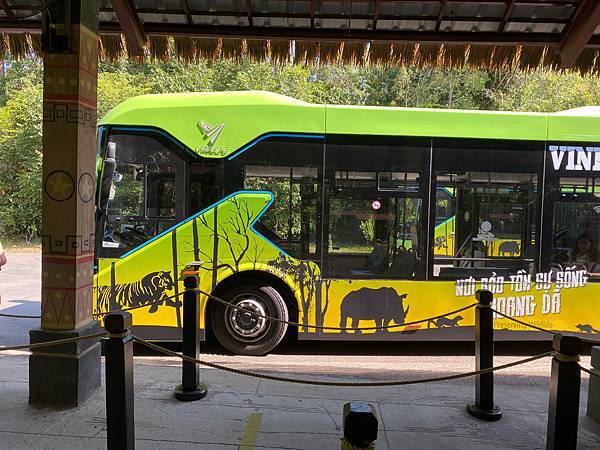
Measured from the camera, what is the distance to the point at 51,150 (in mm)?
4066

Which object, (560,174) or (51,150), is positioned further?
(560,174)

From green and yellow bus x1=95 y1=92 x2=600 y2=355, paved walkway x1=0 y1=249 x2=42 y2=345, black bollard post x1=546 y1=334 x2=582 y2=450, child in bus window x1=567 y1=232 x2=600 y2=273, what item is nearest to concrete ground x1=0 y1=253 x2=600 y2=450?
green and yellow bus x1=95 y1=92 x2=600 y2=355

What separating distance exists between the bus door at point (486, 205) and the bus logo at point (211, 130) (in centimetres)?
281

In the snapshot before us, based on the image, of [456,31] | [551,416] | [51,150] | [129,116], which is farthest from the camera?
[129,116]

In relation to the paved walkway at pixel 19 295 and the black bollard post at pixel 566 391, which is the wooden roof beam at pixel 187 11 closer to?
the black bollard post at pixel 566 391

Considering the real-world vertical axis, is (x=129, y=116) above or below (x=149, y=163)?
above

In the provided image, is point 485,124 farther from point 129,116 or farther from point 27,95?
point 27,95

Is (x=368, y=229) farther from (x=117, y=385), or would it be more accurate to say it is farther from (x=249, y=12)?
(x=117, y=385)

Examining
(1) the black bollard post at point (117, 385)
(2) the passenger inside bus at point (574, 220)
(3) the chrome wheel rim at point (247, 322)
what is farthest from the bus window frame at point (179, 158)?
(2) the passenger inside bus at point (574, 220)

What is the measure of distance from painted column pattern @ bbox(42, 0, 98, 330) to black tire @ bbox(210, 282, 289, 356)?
2.47m

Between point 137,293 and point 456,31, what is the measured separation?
4985mm

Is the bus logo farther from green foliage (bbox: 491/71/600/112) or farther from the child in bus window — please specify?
green foliage (bbox: 491/71/600/112)

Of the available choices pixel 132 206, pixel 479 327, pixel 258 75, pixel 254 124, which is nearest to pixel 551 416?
pixel 479 327

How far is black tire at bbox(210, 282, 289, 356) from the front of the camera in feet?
21.3
